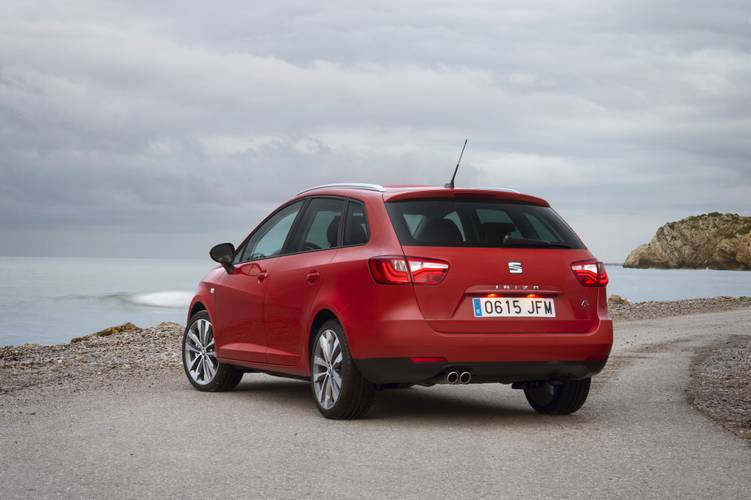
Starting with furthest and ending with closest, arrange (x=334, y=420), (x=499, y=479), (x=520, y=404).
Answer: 1. (x=520, y=404)
2. (x=334, y=420)
3. (x=499, y=479)

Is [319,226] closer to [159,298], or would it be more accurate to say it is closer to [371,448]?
[371,448]

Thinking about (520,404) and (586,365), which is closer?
(586,365)

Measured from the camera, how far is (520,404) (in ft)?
30.8

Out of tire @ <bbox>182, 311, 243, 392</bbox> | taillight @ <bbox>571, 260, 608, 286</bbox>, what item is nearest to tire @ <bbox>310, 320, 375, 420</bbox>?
taillight @ <bbox>571, 260, 608, 286</bbox>

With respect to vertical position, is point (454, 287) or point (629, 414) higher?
point (454, 287)

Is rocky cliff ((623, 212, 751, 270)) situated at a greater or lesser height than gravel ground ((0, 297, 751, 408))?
lesser

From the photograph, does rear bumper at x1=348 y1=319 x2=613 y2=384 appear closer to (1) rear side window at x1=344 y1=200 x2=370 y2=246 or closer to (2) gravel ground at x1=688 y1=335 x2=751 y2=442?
(1) rear side window at x1=344 y1=200 x2=370 y2=246

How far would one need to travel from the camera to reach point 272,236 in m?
9.53

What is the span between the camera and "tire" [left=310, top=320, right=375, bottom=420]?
25.3 feet

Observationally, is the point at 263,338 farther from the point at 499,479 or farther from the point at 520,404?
the point at 499,479

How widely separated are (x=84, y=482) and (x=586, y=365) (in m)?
3.81

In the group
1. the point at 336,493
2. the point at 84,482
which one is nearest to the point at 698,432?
the point at 336,493

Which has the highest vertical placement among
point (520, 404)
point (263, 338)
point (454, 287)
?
point (454, 287)

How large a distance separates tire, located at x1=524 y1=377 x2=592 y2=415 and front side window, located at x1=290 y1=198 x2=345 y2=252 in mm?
2045
